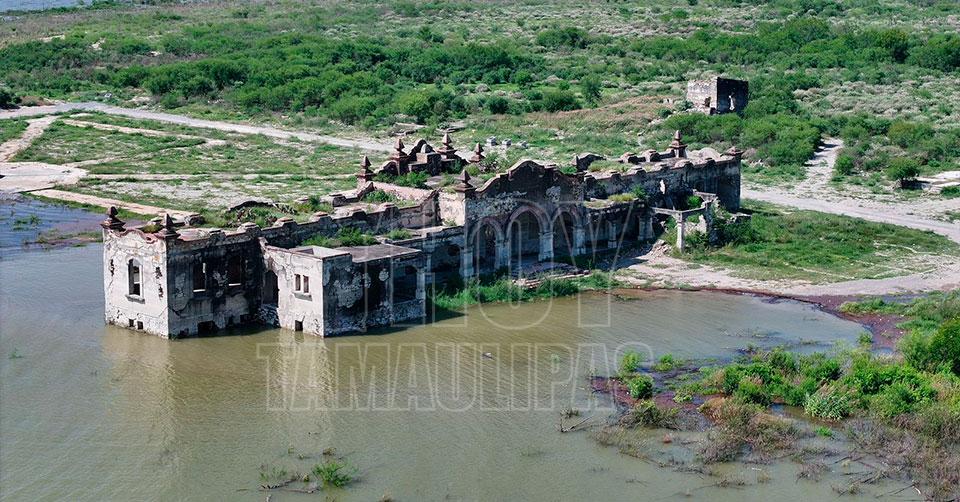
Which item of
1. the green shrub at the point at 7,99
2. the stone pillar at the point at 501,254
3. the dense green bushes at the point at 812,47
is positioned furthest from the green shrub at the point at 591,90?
the stone pillar at the point at 501,254

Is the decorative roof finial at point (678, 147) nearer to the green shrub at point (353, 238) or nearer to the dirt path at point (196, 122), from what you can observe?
the green shrub at point (353, 238)

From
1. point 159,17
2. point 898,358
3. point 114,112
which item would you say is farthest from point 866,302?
point 159,17

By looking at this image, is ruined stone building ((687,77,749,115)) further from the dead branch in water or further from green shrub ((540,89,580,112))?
the dead branch in water

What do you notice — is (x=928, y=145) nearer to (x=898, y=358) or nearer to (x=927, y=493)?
(x=898, y=358)

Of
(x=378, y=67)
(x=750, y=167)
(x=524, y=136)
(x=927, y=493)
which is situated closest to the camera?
(x=927, y=493)

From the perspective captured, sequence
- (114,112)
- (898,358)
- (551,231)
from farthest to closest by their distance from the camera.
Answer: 1. (114,112)
2. (551,231)
3. (898,358)

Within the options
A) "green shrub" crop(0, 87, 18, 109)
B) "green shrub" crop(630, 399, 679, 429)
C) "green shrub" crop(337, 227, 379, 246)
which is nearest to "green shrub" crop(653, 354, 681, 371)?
"green shrub" crop(630, 399, 679, 429)
